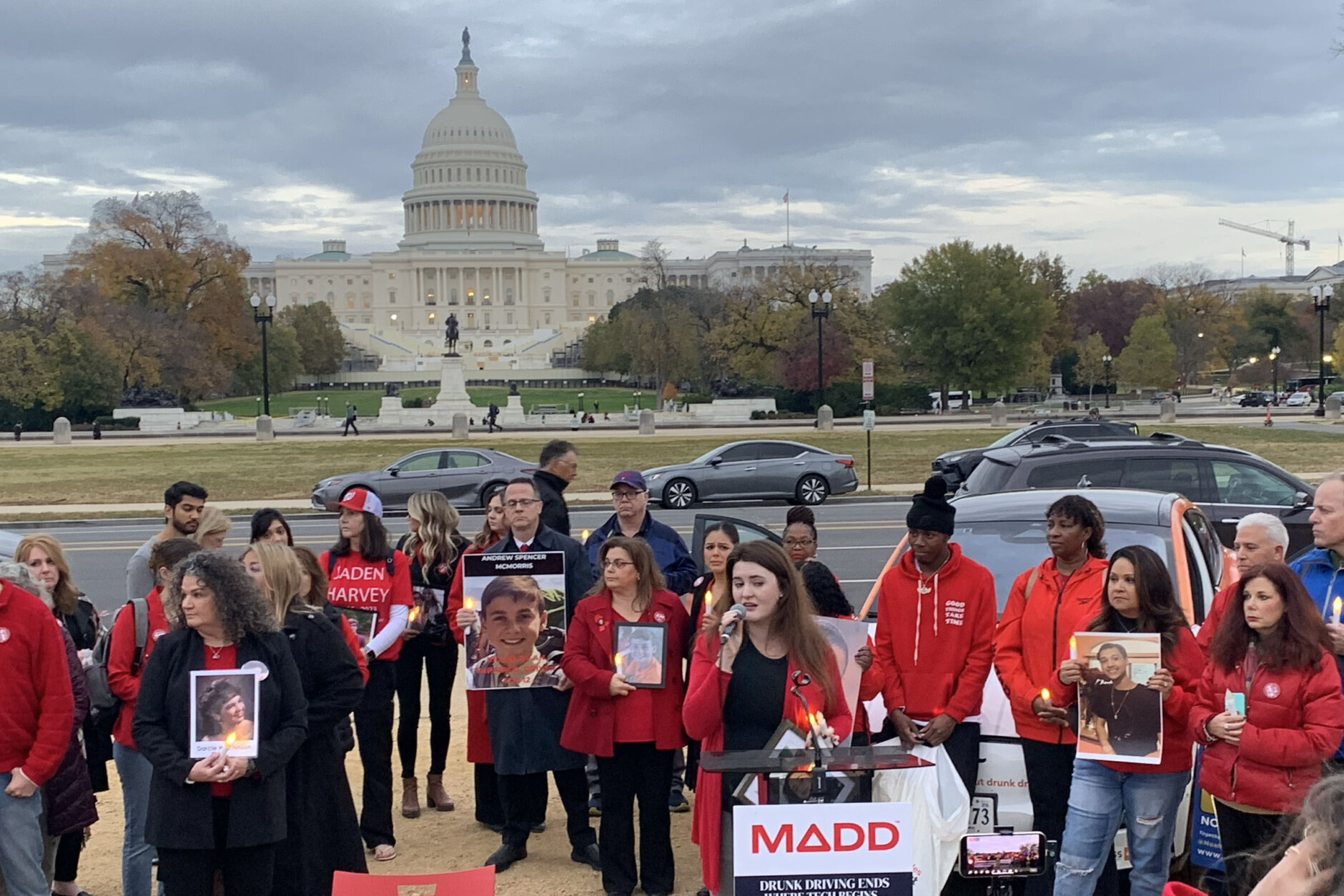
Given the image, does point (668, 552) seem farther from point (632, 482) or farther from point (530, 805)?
point (530, 805)

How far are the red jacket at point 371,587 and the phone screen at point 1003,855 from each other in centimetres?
370

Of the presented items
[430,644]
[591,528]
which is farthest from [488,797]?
[591,528]

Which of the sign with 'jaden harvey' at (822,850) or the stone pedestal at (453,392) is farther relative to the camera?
the stone pedestal at (453,392)

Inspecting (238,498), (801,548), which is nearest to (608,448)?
(238,498)

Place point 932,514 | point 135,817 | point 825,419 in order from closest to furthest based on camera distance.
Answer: point 932,514, point 135,817, point 825,419

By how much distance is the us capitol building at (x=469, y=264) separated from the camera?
170 m

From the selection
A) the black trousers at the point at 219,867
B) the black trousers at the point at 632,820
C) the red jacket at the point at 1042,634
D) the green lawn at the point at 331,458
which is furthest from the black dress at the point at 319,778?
the green lawn at the point at 331,458

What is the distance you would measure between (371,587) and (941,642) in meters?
3.13

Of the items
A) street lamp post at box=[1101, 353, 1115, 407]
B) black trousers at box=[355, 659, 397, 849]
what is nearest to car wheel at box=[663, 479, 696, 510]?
black trousers at box=[355, 659, 397, 849]

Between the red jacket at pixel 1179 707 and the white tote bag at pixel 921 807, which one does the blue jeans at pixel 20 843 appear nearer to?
the white tote bag at pixel 921 807

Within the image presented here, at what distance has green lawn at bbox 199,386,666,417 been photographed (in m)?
81.4

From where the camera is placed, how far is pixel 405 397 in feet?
297

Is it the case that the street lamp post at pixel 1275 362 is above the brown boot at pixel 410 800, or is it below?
above

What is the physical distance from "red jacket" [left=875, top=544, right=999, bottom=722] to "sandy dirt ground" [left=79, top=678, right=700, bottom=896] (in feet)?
5.32
